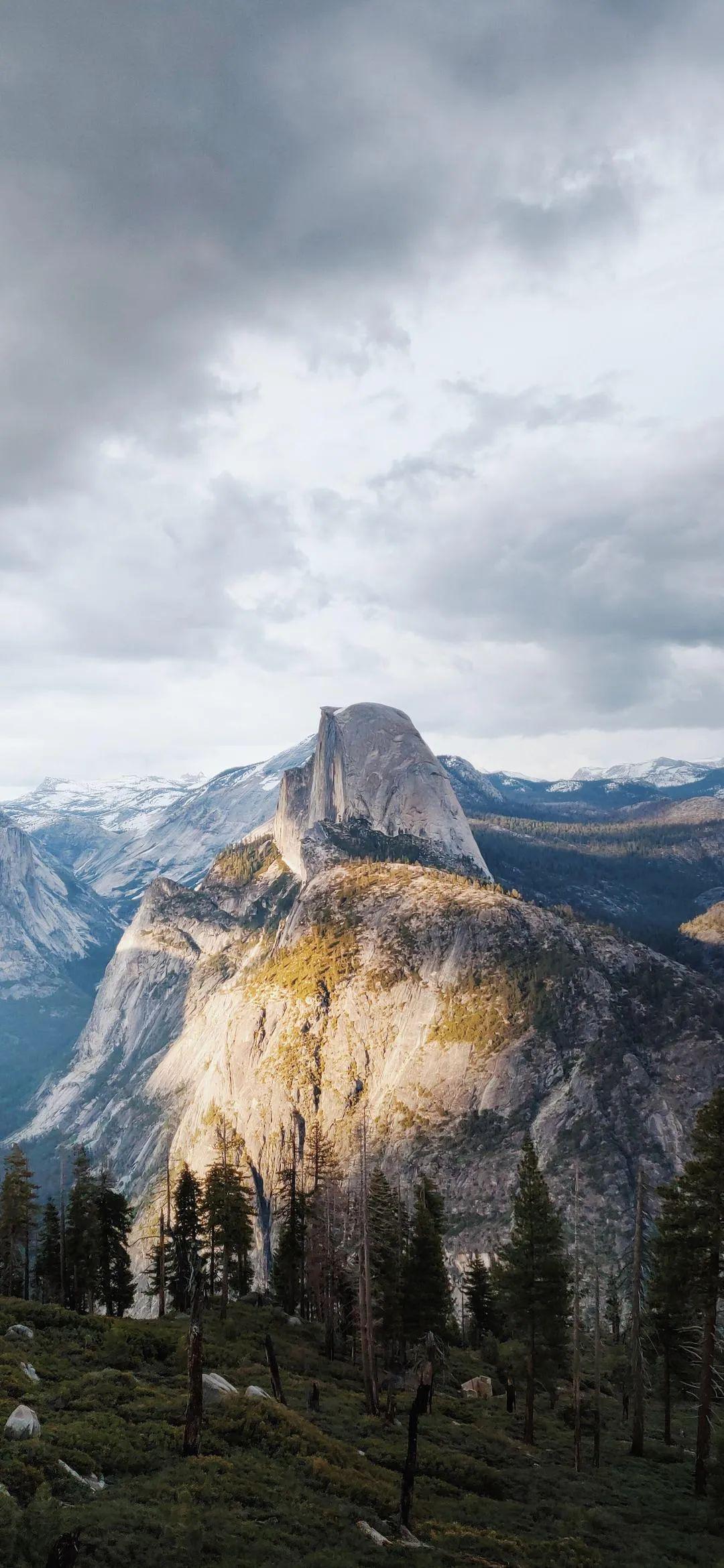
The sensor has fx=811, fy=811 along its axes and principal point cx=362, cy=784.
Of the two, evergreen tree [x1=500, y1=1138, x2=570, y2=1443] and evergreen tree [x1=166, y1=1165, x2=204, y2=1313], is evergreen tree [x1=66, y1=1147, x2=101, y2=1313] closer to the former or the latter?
evergreen tree [x1=166, y1=1165, x2=204, y2=1313]

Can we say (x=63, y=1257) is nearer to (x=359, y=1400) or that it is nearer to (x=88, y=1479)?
(x=359, y=1400)

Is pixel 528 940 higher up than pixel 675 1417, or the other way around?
pixel 528 940

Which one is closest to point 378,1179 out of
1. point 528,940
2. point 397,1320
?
point 397,1320

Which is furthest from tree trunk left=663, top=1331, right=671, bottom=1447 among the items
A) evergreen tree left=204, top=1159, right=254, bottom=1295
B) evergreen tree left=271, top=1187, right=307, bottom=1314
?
evergreen tree left=271, top=1187, right=307, bottom=1314

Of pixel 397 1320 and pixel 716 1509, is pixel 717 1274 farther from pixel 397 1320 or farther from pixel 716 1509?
pixel 397 1320

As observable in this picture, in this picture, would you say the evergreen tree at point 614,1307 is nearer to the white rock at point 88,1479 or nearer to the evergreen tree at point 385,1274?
the evergreen tree at point 385,1274

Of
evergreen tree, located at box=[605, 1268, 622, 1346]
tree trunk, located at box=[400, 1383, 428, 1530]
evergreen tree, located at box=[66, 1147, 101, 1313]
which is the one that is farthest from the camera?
evergreen tree, located at box=[605, 1268, 622, 1346]

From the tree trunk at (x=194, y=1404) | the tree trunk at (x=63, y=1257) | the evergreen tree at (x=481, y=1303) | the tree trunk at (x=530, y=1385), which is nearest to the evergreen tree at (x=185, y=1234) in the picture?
the tree trunk at (x=63, y=1257)
